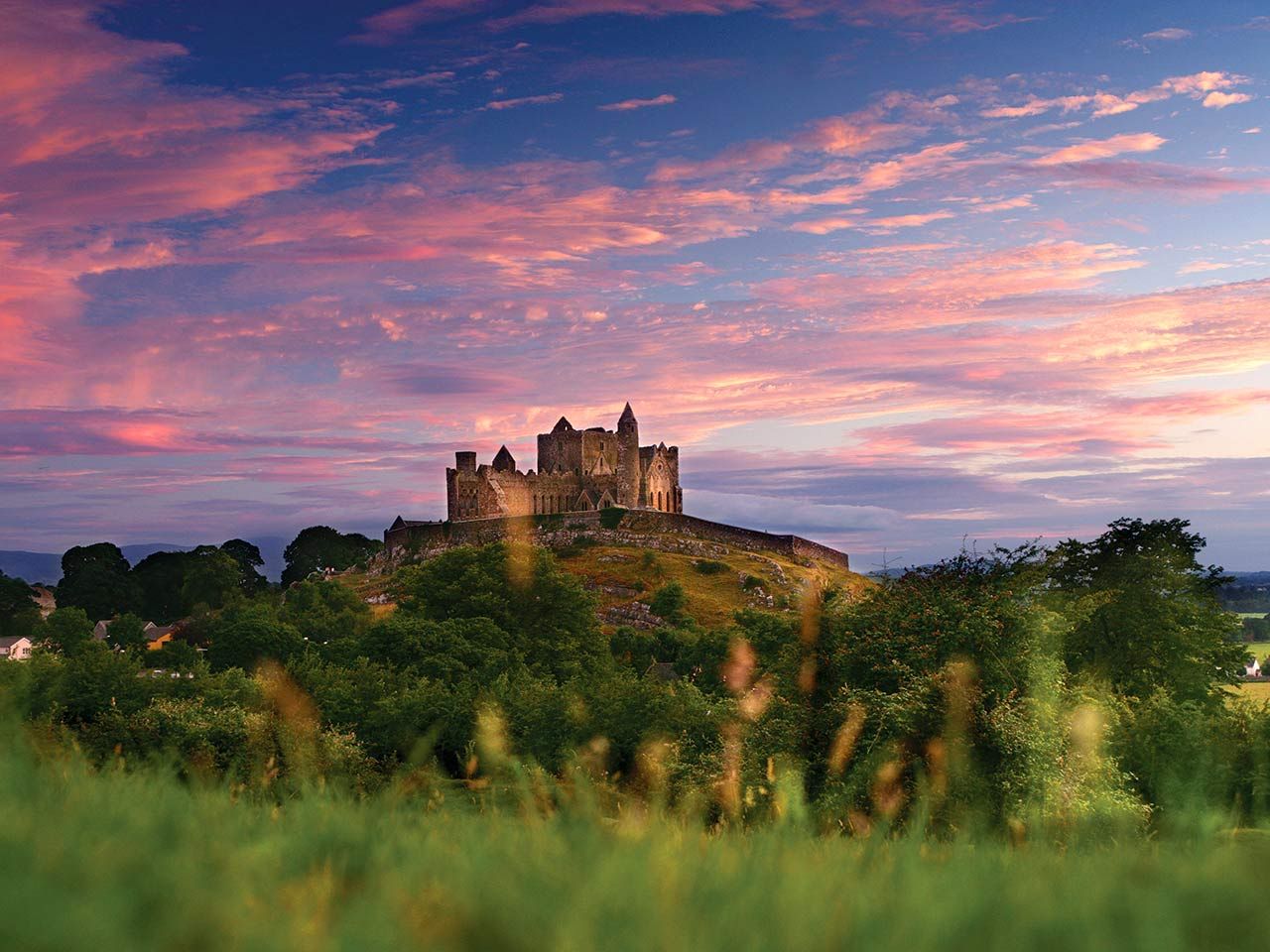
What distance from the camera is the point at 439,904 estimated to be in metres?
4.23

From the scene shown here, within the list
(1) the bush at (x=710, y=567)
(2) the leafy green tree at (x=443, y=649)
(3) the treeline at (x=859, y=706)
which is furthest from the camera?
(1) the bush at (x=710, y=567)

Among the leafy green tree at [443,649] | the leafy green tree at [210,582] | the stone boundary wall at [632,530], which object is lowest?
the leafy green tree at [443,649]

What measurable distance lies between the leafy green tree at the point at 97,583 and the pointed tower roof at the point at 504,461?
4684 cm

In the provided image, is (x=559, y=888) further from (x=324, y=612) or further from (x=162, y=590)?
(x=162, y=590)

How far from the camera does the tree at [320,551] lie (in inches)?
6117

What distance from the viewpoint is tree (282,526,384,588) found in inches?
6117

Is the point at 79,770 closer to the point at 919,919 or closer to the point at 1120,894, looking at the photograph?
the point at 919,919

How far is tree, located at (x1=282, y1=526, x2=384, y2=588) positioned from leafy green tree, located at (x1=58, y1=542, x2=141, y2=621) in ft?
75.5

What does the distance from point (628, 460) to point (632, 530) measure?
15.1 meters

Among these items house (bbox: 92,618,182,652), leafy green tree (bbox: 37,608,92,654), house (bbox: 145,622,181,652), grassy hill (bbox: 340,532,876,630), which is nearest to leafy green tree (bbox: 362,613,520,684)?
grassy hill (bbox: 340,532,876,630)

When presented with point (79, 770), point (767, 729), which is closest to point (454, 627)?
point (767, 729)

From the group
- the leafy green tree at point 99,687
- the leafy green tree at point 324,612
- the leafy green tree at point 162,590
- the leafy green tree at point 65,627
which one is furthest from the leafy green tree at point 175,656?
the leafy green tree at point 162,590

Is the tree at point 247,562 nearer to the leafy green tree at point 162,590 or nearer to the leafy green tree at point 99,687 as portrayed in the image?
the leafy green tree at point 162,590

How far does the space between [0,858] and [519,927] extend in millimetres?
2313
